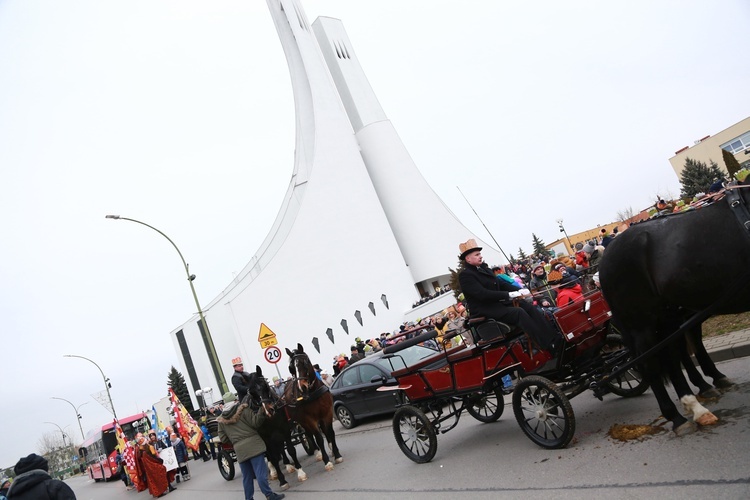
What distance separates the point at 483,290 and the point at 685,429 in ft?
7.11

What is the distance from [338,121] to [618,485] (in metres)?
39.6

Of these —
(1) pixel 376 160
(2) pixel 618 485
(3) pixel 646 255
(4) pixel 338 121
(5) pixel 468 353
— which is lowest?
(2) pixel 618 485

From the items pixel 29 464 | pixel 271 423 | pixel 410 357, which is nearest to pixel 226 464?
pixel 271 423

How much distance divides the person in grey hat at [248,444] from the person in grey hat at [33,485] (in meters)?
2.76

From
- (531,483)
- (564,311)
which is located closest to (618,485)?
(531,483)

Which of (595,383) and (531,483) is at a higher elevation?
(595,383)

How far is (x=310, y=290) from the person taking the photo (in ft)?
109

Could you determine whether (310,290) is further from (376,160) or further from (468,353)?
(468,353)

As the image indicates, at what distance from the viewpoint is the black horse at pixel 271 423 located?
8.24 meters

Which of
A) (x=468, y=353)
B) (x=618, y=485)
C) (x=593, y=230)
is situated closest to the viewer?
(x=618, y=485)

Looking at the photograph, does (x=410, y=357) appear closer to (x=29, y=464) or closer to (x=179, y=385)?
(x=29, y=464)

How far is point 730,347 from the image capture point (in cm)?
642

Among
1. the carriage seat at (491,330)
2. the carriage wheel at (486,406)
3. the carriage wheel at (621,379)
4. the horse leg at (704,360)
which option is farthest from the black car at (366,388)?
the horse leg at (704,360)

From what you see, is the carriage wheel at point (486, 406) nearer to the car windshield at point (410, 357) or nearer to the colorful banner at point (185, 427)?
the car windshield at point (410, 357)
